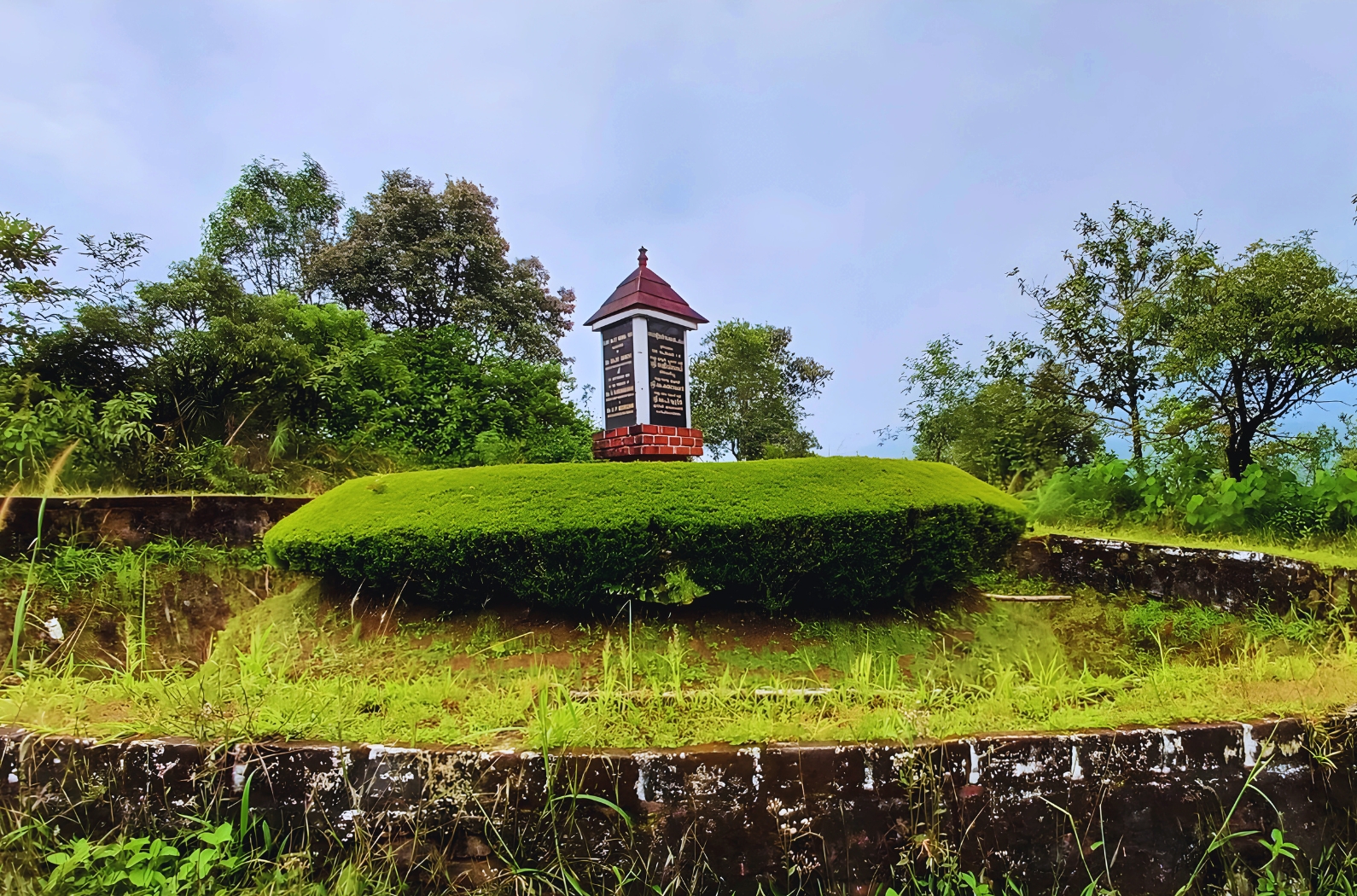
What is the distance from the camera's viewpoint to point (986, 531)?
389cm

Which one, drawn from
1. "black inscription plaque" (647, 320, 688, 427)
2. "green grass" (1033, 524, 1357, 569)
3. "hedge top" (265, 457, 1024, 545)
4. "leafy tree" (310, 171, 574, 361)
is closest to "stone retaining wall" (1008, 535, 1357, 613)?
"green grass" (1033, 524, 1357, 569)

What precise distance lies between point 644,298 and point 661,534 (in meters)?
4.07

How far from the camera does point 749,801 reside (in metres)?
1.97

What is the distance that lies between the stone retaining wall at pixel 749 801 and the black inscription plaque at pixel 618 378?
5.09 m

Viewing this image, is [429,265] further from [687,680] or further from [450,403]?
[687,680]

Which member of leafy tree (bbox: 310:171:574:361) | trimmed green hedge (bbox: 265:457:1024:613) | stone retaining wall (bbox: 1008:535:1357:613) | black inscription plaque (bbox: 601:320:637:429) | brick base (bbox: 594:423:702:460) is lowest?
stone retaining wall (bbox: 1008:535:1357:613)

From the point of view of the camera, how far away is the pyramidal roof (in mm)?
6996

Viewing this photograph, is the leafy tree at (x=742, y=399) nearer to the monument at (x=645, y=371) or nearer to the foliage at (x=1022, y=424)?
the foliage at (x=1022, y=424)

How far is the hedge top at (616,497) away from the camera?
3469 mm

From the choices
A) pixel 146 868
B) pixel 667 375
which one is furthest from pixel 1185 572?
pixel 146 868

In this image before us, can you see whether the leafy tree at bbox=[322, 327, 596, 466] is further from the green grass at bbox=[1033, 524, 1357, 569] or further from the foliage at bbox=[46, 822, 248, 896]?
the foliage at bbox=[46, 822, 248, 896]

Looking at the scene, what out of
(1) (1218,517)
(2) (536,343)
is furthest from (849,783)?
(2) (536,343)

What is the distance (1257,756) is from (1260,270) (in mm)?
7482

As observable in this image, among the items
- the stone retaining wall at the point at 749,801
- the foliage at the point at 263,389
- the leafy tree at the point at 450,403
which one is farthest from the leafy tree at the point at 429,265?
the stone retaining wall at the point at 749,801
